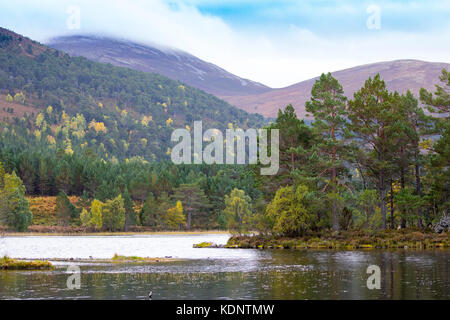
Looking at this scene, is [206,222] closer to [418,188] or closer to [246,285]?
[418,188]

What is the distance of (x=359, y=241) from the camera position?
70.3 meters

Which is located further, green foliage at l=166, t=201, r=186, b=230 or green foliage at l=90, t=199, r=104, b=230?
green foliage at l=166, t=201, r=186, b=230

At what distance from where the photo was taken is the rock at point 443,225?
231ft

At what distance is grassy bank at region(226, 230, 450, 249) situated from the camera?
67.0 meters

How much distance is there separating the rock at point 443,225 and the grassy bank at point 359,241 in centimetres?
182

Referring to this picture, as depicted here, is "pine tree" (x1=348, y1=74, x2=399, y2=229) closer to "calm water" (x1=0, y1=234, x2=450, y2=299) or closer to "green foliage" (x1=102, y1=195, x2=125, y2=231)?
"calm water" (x1=0, y1=234, x2=450, y2=299)

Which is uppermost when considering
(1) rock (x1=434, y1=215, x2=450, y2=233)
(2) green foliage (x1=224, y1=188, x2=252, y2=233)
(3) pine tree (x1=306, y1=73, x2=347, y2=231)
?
(3) pine tree (x1=306, y1=73, x2=347, y2=231)

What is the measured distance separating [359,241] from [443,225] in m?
10.3

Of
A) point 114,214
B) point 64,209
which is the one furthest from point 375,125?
point 64,209

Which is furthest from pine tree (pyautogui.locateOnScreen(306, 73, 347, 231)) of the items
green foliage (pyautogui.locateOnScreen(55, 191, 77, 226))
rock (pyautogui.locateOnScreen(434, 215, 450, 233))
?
green foliage (pyautogui.locateOnScreen(55, 191, 77, 226))

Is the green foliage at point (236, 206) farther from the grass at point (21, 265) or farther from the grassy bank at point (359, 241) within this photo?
the grass at point (21, 265)

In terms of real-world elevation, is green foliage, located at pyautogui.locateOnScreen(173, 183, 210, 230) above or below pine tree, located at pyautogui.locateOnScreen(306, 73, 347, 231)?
below

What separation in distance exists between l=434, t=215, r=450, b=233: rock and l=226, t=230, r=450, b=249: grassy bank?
1.82 metres
